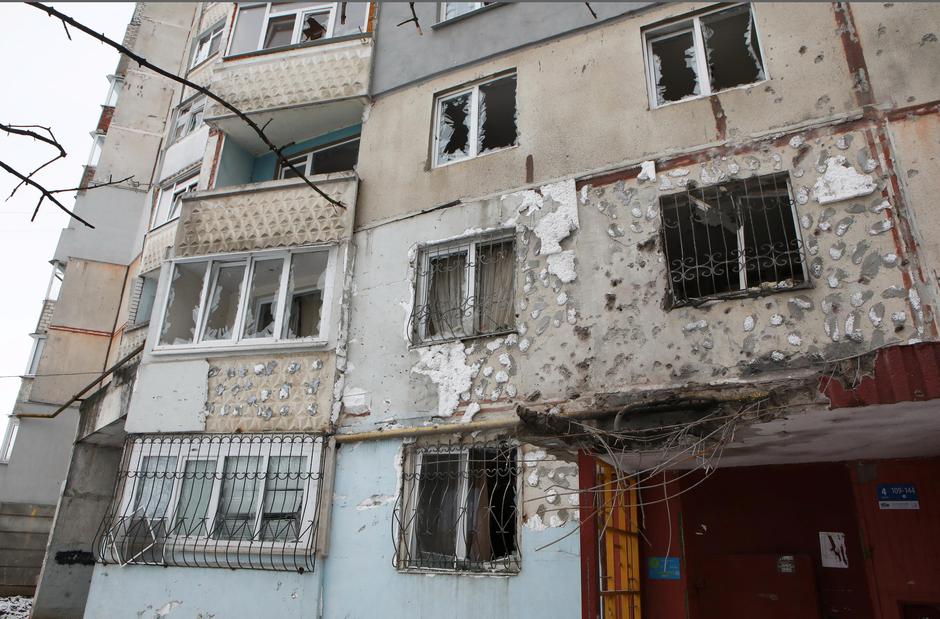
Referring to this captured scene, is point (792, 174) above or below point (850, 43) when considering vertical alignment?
below

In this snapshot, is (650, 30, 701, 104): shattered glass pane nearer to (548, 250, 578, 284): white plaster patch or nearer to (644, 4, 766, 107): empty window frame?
(644, 4, 766, 107): empty window frame

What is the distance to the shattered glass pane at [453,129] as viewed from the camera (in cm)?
920

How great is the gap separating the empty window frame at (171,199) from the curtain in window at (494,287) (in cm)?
851

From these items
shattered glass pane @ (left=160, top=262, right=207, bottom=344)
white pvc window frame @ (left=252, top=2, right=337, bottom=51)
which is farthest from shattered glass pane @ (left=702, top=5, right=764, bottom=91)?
shattered glass pane @ (left=160, top=262, right=207, bottom=344)

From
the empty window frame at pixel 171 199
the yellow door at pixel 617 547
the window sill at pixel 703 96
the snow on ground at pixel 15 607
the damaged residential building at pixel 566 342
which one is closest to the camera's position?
the yellow door at pixel 617 547

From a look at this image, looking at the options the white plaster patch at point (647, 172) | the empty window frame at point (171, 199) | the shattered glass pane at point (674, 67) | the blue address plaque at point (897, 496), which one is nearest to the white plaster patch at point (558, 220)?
the white plaster patch at point (647, 172)

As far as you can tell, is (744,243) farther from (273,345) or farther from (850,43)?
(273,345)

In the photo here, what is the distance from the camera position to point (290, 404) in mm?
8367

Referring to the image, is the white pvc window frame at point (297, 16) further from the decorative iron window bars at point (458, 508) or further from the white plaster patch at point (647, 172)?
the decorative iron window bars at point (458, 508)

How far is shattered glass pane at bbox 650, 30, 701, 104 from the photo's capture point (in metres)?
→ 7.87

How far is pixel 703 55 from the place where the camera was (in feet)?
25.2

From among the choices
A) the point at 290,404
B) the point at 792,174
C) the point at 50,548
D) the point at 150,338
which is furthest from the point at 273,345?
the point at 792,174

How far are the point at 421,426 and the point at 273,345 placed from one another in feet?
8.38

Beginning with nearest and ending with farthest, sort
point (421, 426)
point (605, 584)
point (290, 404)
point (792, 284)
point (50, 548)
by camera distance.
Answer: point (605, 584) → point (792, 284) → point (421, 426) → point (290, 404) → point (50, 548)
